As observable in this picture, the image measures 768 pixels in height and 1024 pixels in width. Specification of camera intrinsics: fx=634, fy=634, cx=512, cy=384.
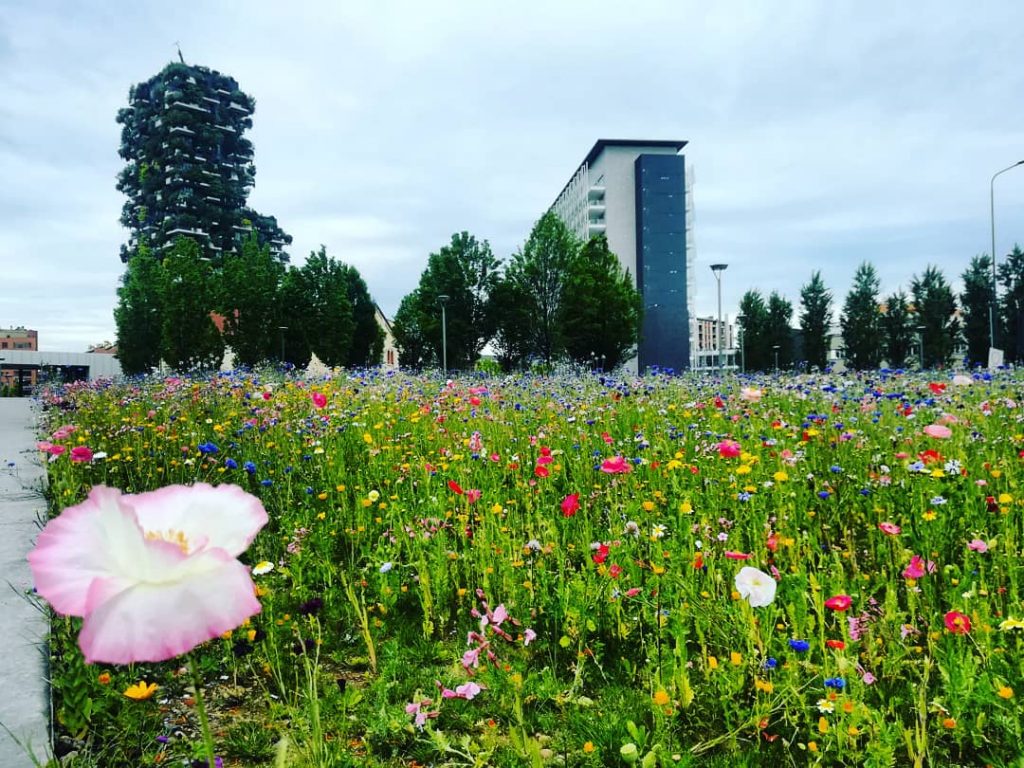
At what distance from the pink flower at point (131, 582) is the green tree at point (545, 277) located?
31.2 meters

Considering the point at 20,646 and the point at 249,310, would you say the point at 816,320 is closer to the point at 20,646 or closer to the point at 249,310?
the point at 249,310

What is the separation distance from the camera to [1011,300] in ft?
132

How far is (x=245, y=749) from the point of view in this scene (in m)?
2.09

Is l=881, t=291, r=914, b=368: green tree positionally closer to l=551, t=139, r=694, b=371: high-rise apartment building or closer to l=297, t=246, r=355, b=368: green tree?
l=551, t=139, r=694, b=371: high-rise apartment building

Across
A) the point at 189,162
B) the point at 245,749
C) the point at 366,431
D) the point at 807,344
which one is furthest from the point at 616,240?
the point at 245,749

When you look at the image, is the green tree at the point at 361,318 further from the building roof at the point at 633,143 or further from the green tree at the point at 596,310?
the building roof at the point at 633,143

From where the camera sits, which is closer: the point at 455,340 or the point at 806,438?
the point at 806,438

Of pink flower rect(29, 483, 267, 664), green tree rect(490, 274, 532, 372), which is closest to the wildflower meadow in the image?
pink flower rect(29, 483, 267, 664)

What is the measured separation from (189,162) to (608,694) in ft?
225

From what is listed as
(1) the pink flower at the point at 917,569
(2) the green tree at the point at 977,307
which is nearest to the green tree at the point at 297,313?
(1) the pink flower at the point at 917,569

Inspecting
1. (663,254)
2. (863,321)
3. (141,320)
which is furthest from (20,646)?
(663,254)

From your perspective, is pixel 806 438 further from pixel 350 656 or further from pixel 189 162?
pixel 189 162

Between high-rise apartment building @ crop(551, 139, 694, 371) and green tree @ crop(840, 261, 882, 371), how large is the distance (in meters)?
17.5

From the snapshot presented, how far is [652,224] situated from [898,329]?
26.3 meters
